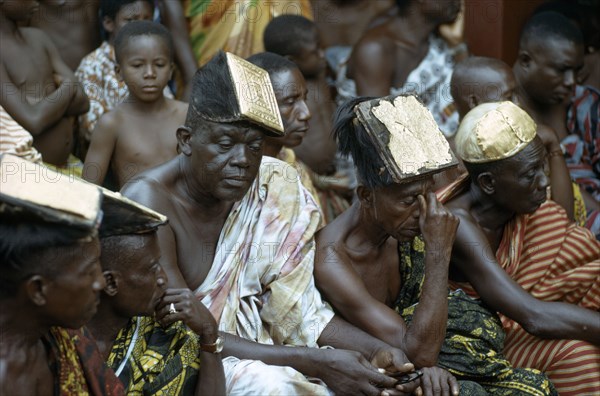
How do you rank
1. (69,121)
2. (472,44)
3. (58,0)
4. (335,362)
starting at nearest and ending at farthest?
(335,362) → (69,121) → (58,0) → (472,44)

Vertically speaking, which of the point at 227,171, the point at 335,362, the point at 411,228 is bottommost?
the point at 335,362

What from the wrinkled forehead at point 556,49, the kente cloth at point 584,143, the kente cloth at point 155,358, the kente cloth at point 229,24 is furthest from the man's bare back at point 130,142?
the kente cloth at point 584,143

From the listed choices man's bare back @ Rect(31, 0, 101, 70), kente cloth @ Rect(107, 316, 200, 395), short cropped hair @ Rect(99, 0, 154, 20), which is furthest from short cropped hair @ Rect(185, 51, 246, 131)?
man's bare back @ Rect(31, 0, 101, 70)

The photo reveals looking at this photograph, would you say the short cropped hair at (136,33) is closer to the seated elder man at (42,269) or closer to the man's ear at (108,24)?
the man's ear at (108,24)

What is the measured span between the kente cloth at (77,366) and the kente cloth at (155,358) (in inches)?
11.7

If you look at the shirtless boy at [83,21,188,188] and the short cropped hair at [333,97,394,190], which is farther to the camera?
the shirtless boy at [83,21,188,188]

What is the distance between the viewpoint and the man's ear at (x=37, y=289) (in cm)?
281

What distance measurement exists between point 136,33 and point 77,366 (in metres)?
2.83

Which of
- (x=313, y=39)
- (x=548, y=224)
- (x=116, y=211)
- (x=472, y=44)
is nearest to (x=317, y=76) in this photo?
(x=313, y=39)

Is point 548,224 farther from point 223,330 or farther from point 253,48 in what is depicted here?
point 253,48

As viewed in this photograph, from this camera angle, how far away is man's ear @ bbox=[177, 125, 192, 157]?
4.20m

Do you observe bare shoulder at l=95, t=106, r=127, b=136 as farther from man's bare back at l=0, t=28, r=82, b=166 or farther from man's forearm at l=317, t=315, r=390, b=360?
man's forearm at l=317, t=315, r=390, b=360

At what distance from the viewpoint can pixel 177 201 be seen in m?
4.21

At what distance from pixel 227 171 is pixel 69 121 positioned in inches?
74.5
